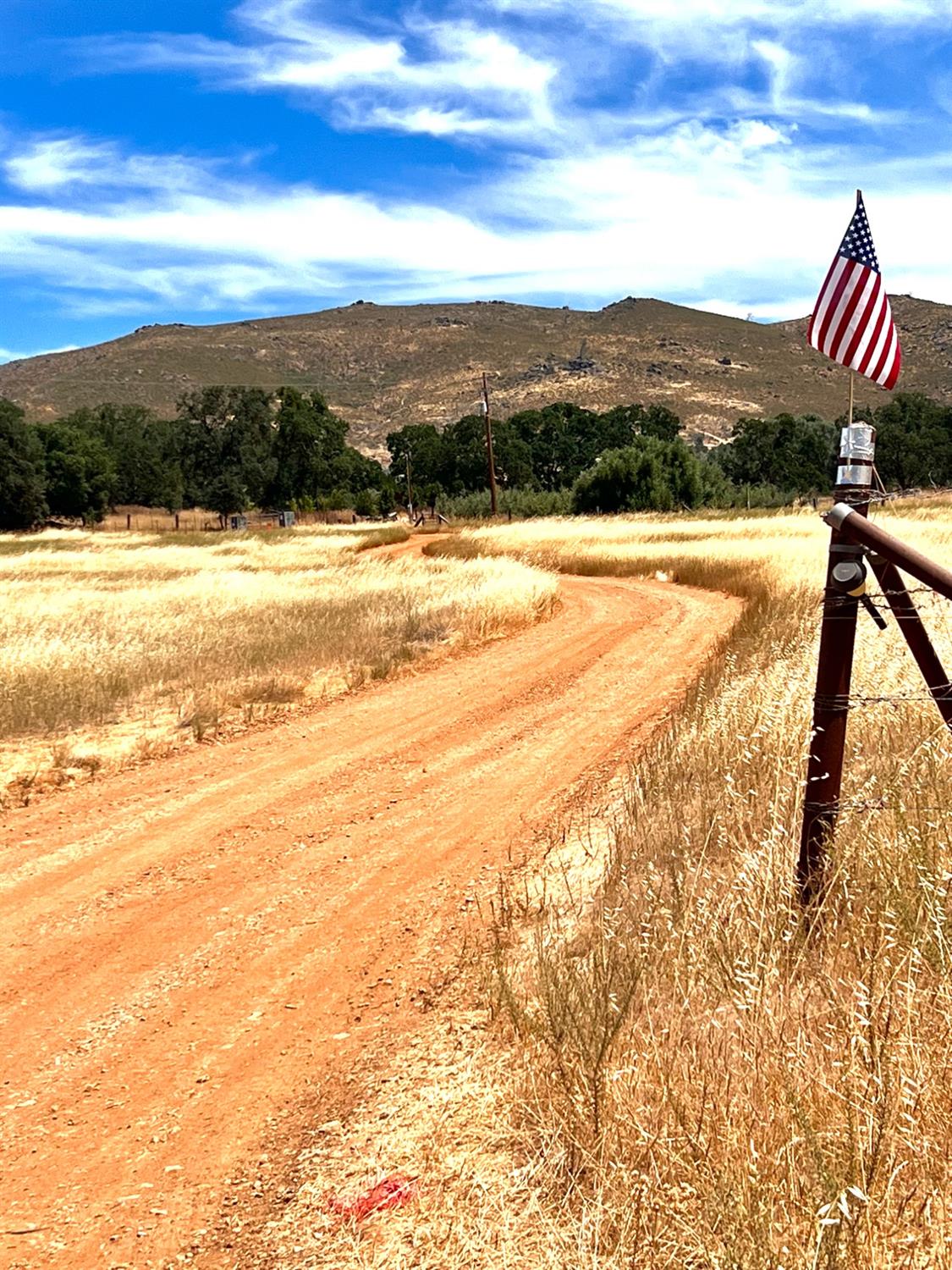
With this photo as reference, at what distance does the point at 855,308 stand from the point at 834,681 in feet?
5.23

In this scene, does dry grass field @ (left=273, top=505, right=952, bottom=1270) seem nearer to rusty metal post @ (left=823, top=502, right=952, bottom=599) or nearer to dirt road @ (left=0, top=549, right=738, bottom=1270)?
dirt road @ (left=0, top=549, right=738, bottom=1270)

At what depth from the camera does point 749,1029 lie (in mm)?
3020

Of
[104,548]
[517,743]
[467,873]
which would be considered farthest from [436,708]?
[104,548]

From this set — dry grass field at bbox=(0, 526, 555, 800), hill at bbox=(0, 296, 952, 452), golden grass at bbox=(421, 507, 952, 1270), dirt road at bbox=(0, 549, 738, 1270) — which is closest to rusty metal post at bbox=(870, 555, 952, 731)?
golden grass at bbox=(421, 507, 952, 1270)

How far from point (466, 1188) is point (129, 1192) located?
118cm

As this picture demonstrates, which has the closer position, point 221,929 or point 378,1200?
point 378,1200

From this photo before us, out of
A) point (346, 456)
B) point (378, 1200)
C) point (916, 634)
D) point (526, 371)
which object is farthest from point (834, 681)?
point (526, 371)

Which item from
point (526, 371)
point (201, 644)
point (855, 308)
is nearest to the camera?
point (855, 308)

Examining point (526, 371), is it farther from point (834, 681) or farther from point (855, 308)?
point (834, 681)

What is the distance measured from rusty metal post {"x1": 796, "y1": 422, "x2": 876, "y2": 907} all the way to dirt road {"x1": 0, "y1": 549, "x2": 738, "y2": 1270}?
1932 mm

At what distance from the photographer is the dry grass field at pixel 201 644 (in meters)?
9.27

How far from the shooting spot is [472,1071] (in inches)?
139

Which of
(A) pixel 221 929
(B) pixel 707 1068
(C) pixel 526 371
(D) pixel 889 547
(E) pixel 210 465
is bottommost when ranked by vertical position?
(A) pixel 221 929

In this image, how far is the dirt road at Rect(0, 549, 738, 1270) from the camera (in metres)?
3.21
